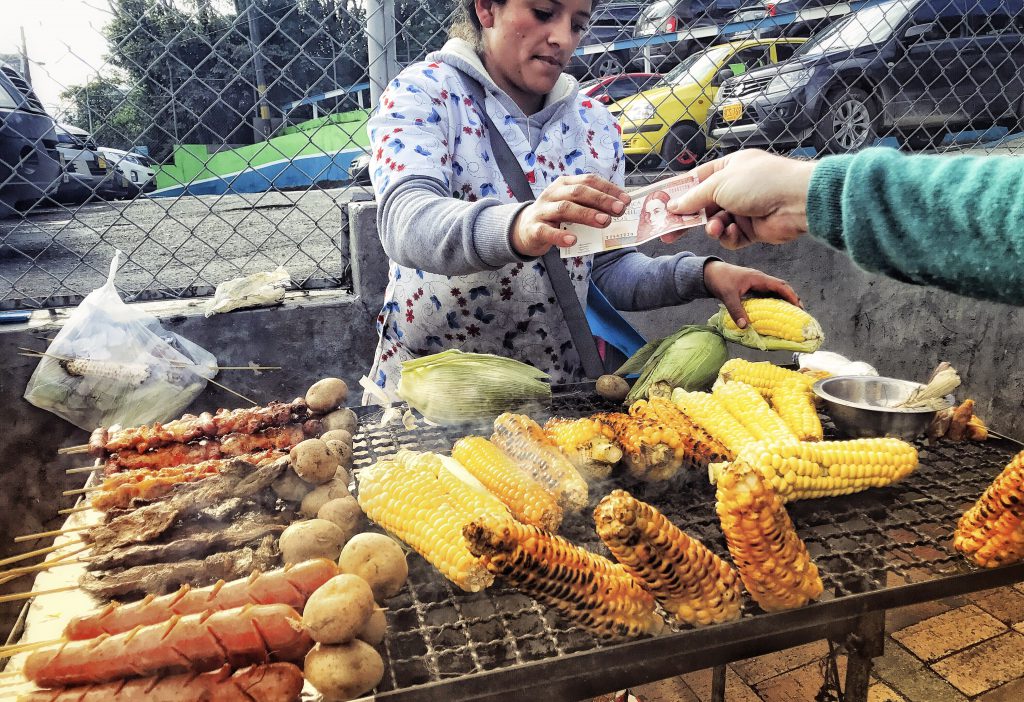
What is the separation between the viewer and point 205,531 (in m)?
1.85

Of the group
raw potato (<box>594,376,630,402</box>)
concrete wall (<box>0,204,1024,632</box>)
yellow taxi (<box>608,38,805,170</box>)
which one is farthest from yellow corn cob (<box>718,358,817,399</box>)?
yellow taxi (<box>608,38,805,170</box>)

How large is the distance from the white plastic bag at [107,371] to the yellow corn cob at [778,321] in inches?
116

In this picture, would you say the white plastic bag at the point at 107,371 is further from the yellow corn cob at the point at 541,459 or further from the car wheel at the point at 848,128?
the car wheel at the point at 848,128

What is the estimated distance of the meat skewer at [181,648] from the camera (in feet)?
Result: 4.29

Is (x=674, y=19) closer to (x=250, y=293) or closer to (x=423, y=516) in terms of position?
(x=250, y=293)

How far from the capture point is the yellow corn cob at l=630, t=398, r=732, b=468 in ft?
6.54

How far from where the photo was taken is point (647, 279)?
10.4 ft

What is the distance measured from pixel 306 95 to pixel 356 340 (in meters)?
1.58

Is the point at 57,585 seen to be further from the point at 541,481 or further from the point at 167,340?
the point at 167,340

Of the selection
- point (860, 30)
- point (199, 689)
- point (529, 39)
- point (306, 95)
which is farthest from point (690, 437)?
point (860, 30)

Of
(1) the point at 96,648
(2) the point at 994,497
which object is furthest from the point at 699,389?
(1) the point at 96,648

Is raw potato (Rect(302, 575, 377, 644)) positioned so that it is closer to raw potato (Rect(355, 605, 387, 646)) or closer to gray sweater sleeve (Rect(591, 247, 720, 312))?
raw potato (Rect(355, 605, 387, 646))

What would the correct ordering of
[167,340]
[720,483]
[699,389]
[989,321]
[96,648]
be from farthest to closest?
1. [989,321]
2. [167,340]
3. [699,389]
4. [720,483]
5. [96,648]

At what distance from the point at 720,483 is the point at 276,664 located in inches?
39.3
